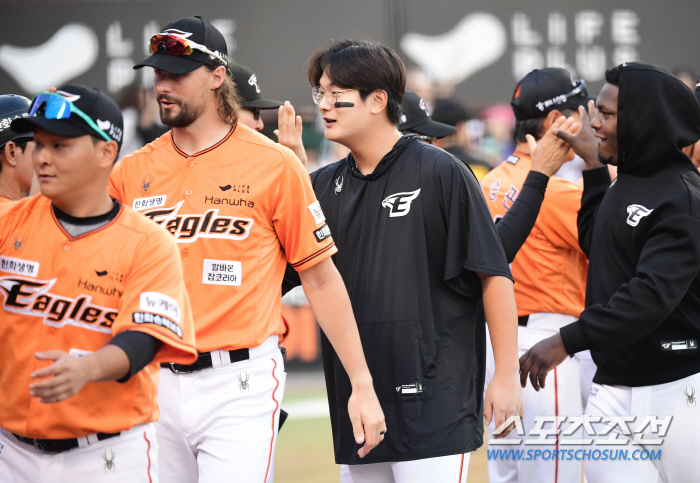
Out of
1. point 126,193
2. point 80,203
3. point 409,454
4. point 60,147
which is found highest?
point 60,147

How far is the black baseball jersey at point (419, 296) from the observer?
10.6 ft

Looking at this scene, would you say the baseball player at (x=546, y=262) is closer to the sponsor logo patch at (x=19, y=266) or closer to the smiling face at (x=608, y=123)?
the smiling face at (x=608, y=123)

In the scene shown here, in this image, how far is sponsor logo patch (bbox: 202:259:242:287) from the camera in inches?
128

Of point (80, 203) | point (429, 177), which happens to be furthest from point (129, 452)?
point (429, 177)

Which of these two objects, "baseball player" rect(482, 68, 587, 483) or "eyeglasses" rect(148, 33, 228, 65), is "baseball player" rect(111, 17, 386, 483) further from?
"baseball player" rect(482, 68, 587, 483)

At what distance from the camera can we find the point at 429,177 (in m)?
3.37

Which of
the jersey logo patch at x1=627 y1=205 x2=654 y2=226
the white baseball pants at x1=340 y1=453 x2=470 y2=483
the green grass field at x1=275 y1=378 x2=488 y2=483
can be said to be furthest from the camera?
the green grass field at x1=275 y1=378 x2=488 y2=483

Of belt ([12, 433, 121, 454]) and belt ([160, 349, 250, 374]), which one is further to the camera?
belt ([160, 349, 250, 374])

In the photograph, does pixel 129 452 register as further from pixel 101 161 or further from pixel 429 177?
pixel 429 177

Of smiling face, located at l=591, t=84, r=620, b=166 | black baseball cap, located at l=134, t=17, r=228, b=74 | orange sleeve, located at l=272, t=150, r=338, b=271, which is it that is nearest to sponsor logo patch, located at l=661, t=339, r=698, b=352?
smiling face, located at l=591, t=84, r=620, b=166

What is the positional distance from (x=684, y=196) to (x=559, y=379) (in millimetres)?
1366

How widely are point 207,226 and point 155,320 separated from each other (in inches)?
29.0

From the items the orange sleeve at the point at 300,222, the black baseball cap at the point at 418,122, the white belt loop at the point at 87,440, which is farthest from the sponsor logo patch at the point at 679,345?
the white belt loop at the point at 87,440

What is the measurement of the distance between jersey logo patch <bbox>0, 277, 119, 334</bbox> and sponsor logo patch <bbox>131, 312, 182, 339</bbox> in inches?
4.8
